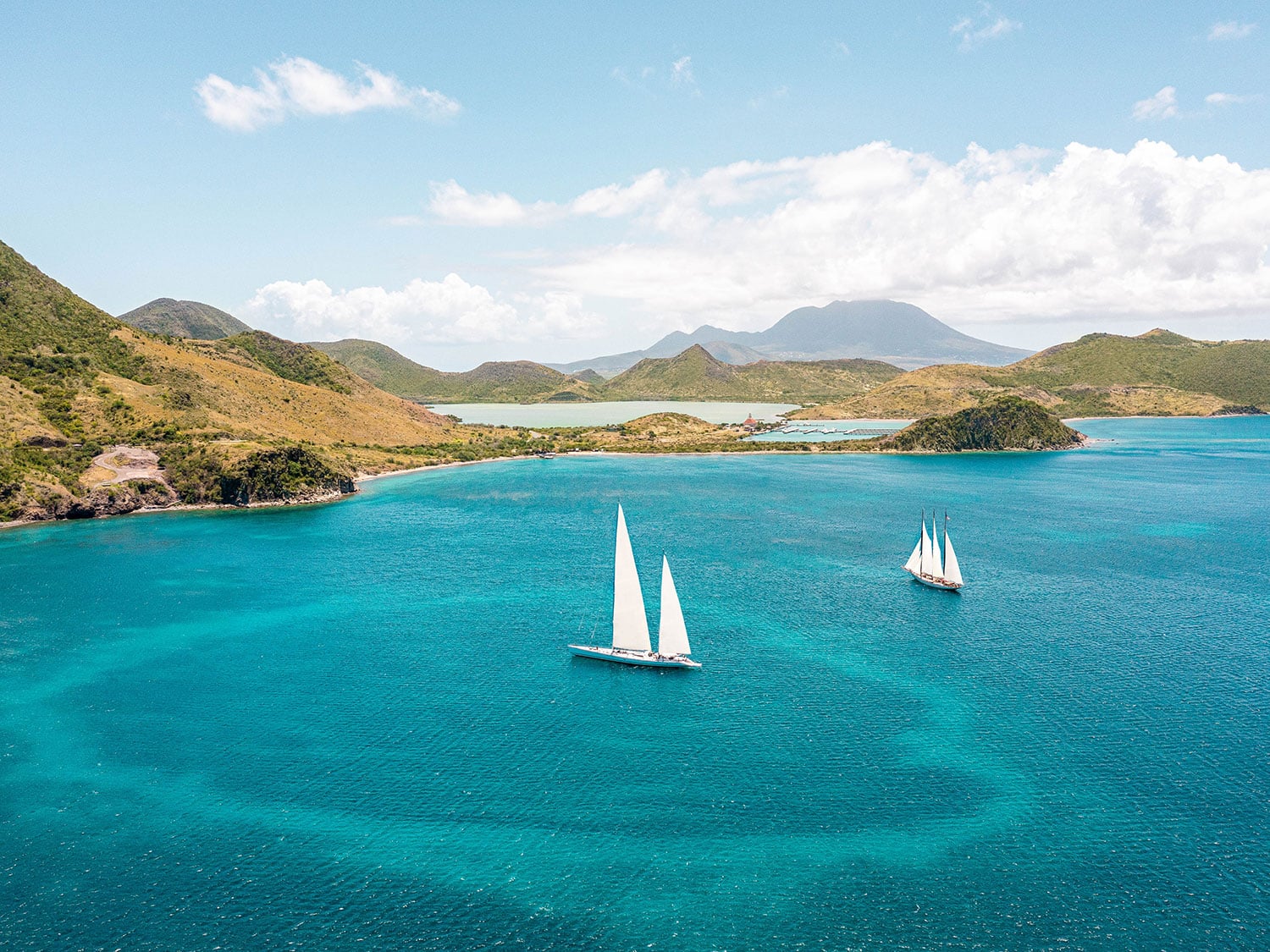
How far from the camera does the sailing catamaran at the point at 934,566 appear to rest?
100 m

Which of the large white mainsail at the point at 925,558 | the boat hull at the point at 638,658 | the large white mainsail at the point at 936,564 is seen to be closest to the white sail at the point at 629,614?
the boat hull at the point at 638,658

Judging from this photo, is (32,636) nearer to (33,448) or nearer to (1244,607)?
(33,448)

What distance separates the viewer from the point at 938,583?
100m

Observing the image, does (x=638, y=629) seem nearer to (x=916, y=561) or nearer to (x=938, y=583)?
(x=938, y=583)

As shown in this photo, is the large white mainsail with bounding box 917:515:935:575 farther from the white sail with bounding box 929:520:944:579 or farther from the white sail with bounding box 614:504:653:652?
the white sail with bounding box 614:504:653:652

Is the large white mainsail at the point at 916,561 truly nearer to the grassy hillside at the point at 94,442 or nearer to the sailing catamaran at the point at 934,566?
the sailing catamaran at the point at 934,566

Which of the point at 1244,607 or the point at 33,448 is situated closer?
the point at 1244,607

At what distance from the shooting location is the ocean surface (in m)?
40.5

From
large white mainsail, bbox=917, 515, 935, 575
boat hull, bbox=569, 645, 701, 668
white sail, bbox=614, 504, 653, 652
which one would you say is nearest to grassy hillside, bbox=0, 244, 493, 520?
boat hull, bbox=569, 645, 701, 668

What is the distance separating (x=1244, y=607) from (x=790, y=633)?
5967cm

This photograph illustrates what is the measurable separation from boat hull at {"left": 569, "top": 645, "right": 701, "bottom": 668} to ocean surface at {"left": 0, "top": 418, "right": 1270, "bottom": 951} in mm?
1520

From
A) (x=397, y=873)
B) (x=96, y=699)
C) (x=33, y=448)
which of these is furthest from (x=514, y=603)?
(x=33, y=448)

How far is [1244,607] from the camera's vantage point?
297 ft

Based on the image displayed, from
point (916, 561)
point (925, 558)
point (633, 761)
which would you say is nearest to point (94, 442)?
point (633, 761)
